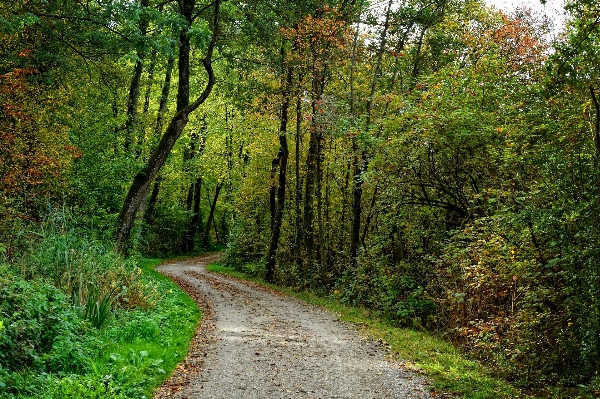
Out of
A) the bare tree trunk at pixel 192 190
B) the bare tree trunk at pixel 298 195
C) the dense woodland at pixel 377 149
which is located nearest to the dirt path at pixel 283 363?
the dense woodland at pixel 377 149

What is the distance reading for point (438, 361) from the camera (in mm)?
8656

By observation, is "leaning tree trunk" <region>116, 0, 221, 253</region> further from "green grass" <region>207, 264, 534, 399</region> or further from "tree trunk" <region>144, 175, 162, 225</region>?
"tree trunk" <region>144, 175, 162, 225</region>

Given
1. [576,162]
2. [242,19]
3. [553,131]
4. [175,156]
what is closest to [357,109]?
[242,19]

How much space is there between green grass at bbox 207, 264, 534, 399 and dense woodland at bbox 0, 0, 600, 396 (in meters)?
0.53

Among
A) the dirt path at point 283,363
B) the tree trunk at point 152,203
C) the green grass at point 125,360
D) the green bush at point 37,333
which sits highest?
the tree trunk at point 152,203

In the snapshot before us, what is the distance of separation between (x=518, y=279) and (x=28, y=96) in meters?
12.5

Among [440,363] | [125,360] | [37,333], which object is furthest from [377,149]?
[37,333]

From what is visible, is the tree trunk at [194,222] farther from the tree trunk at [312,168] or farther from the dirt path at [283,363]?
the dirt path at [283,363]

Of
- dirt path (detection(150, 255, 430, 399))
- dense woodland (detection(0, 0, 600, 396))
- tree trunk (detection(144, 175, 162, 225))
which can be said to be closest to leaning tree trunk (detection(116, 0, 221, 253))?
dense woodland (detection(0, 0, 600, 396))

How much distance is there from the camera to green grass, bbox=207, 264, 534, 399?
7086 mm

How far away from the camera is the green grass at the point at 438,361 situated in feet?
23.2

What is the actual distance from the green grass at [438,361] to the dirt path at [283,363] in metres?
0.36

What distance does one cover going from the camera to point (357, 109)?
65.1ft

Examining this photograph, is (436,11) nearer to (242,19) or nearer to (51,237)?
(242,19)
